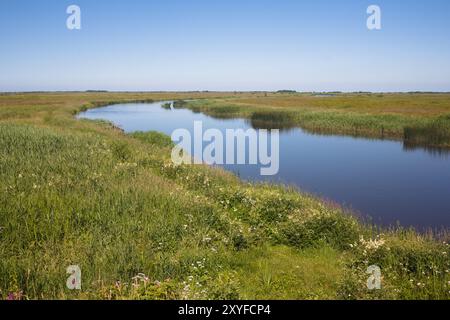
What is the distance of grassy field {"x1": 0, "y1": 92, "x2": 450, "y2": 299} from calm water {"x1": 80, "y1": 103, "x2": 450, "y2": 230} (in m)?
5.29

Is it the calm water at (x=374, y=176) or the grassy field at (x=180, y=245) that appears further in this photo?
the calm water at (x=374, y=176)

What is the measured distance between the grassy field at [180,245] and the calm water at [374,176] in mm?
5290

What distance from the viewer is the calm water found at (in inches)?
627

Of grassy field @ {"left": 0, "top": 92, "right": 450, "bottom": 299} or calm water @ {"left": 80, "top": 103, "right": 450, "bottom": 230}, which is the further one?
calm water @ {"left": 80, "top": 103, "right": 450, "bottom": 230}

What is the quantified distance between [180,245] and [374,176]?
17474 mm

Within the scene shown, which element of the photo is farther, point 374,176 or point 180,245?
point 374,176

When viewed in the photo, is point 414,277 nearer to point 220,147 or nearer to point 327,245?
point 327,245

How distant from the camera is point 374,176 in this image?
22.9 metres

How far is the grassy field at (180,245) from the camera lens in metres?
6.70

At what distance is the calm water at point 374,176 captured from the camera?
627 inches

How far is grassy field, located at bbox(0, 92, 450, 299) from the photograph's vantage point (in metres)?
6.70

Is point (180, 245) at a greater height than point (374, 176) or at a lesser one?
greater
